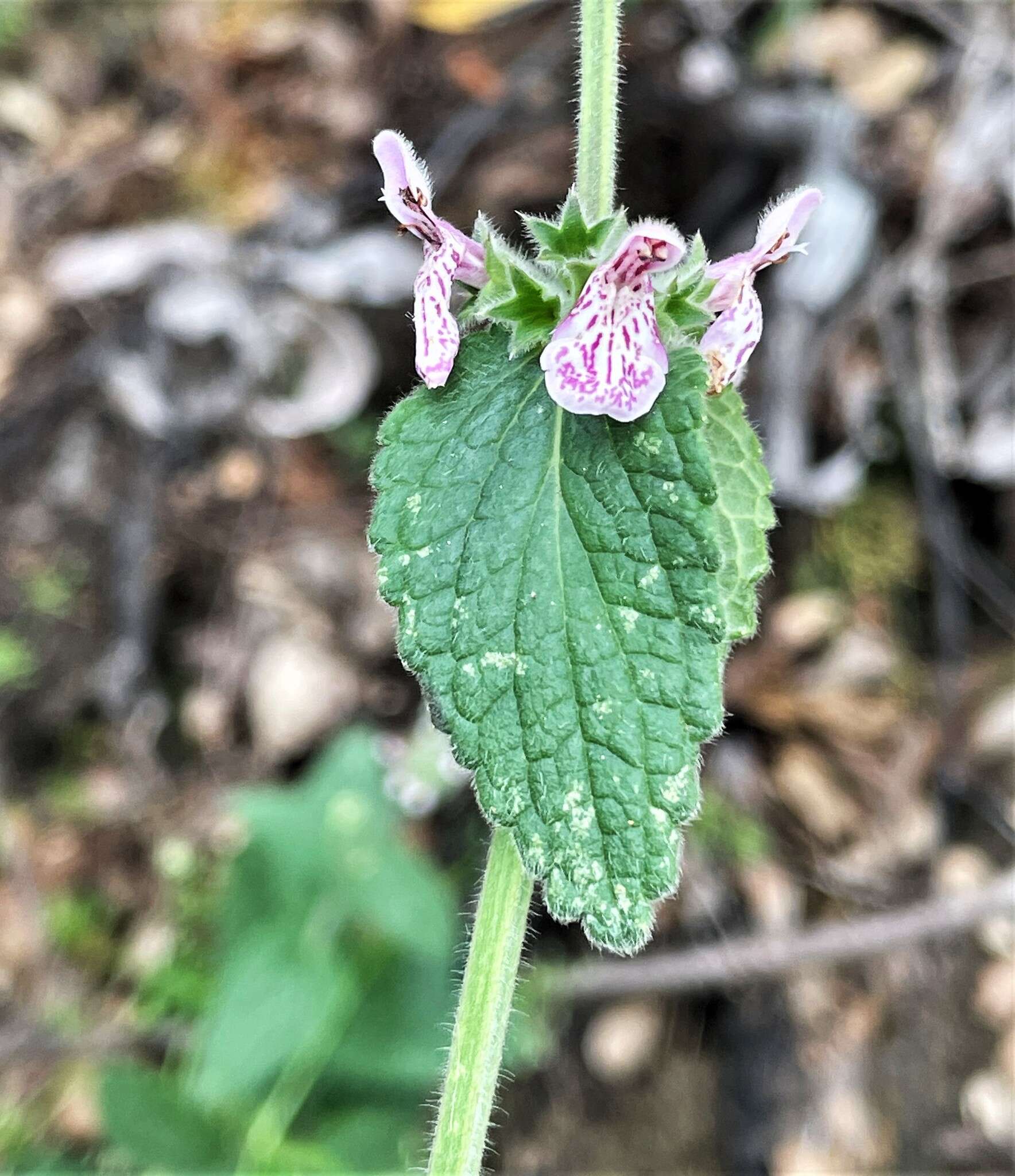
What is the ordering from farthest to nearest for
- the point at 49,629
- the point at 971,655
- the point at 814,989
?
the point at 49,629 < the point at 971,655 < the point at 814,989

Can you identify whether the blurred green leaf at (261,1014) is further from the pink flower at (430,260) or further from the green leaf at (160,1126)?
the pink flower at (430,260)

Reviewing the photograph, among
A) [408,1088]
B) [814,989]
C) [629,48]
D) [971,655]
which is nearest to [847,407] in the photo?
[971,655]

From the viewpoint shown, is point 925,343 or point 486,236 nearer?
point 486,236

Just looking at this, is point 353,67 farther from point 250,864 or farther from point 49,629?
point 250,864

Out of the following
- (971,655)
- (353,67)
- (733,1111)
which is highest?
(353,67)

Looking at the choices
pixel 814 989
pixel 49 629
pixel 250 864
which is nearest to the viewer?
pixel 250 864

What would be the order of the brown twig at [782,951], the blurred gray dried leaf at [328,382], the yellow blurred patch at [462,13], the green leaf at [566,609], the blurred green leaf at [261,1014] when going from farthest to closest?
1. the yellow blurred patch at [462,13]
2. the blurred gray dried leaf at [328,382]
3. the brown twig at [782,951]
4. the blurred green leaf at [261,1014]
5. the green leaf at [566,609]

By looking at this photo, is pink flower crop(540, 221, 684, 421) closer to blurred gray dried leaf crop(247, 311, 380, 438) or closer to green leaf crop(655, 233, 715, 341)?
green leaf crop(655, 233, 715, 341)

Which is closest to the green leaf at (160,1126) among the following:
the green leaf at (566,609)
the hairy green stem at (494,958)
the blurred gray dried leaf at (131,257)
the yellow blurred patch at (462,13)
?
the hairy green stem at (494,958)

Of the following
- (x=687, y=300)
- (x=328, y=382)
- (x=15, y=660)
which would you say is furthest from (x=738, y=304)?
(x=15, y=660)
